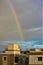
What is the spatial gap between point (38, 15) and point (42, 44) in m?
0.57

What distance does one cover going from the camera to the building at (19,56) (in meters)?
2.13

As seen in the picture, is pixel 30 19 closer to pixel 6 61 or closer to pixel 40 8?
pixel 40 8

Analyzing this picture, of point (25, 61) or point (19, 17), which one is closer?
point (25, 61)

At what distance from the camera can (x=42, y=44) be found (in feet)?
7.30

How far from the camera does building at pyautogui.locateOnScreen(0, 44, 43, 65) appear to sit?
2.13 meters

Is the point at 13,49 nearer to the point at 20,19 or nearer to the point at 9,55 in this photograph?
the point at 9,55

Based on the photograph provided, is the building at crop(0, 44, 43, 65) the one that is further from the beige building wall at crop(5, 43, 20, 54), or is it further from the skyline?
the skyline

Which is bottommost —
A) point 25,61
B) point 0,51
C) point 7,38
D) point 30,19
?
point 25,61

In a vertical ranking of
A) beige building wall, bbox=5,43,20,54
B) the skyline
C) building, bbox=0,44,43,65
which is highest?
the skyline

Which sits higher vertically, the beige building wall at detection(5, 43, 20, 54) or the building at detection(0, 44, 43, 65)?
the beige building wall at detection(5, 43, 20, 54)

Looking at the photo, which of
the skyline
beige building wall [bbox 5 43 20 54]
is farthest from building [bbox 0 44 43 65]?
the skyline

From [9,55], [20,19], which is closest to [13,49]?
[9,55]

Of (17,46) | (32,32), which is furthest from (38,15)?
(17,46)

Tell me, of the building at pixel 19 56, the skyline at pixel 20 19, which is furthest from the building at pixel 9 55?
the skyline at pixel 20 19
